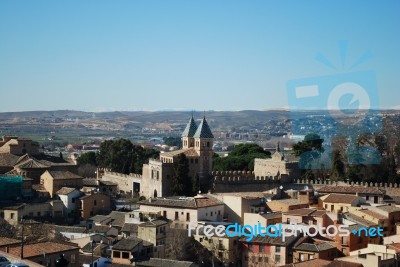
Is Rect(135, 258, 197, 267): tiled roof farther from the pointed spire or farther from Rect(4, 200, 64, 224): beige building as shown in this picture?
the pointed spire

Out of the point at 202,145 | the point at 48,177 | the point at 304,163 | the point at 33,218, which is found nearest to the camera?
the point at 33,218

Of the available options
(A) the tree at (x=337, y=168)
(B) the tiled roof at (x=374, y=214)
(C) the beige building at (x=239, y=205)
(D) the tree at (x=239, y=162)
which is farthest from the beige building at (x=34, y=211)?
(A) the tree at (x=337, y=168)

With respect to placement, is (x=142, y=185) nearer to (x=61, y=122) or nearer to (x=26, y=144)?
(x=26, y=144)

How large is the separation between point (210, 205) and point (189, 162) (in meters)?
6.42

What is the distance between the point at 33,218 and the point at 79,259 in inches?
280

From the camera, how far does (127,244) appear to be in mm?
23047

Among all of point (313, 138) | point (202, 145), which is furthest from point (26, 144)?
point (313, 138)

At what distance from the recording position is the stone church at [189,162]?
108 feet

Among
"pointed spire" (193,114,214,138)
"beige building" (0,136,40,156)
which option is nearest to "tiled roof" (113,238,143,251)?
"pointed spire" (193,114,214,138)

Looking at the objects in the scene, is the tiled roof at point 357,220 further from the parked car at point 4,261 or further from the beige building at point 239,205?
the parked car at point 4,261

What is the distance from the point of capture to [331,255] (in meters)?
23.0

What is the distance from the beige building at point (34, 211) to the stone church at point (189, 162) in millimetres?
5350

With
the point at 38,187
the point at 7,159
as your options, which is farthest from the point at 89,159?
the point at 38,187

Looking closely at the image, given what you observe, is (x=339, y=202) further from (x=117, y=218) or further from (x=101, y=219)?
(x=101, y=219)
